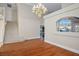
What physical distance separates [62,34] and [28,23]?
690 millimetres

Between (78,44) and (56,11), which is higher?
(56,11)

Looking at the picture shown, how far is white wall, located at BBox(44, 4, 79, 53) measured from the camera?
1.89 metres

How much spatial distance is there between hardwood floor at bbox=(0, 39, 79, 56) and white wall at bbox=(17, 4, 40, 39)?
0.16m

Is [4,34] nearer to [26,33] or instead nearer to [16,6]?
[26,33]

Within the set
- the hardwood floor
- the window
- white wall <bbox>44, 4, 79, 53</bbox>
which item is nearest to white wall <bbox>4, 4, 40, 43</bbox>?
the hardwood floor

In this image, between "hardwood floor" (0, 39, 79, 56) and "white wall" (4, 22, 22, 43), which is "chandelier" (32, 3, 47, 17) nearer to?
"white wall" (4, 22, 22, 43)

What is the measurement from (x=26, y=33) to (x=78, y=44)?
3.21ft

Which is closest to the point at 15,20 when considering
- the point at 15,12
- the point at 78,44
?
the point at 15,12

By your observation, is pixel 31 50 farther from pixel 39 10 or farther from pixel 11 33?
pixel 39 10

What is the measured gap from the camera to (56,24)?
2092 mm

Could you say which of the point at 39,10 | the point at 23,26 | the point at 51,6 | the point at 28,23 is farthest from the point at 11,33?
the point at 51,6

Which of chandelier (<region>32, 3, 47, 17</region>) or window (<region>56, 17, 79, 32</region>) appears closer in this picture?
window (<region>56, 17, 79, 32</region>)

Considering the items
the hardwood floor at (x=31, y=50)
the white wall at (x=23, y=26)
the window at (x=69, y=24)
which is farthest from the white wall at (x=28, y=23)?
the window at (x=69, y=24)

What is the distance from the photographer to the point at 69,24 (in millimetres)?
1958
